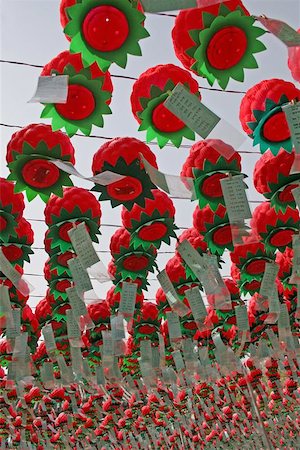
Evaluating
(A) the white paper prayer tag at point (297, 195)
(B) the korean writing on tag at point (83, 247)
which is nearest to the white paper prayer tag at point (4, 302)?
(B) the korean writing on tag at point (83, 247)

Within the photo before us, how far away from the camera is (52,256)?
411 cm

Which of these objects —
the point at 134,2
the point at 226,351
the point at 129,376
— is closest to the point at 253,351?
the point at 226,351

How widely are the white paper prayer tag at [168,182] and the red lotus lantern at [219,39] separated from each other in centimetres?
49

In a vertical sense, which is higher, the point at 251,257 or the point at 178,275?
the point at 251,257

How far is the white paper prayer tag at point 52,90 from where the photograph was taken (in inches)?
89.0

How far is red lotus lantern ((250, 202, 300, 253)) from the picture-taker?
3.88 metres

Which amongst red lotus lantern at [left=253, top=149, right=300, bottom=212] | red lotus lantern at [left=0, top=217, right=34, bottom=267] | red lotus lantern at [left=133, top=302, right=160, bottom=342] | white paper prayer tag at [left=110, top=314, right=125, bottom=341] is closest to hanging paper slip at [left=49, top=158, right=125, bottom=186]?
red lotus lantern at [left=253, top=149, right=300, bottom=212]

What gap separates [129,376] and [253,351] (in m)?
1.76

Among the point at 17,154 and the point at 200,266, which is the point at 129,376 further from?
the point at 17,154

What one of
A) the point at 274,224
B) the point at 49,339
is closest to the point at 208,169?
the point at 274,224

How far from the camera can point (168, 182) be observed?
2723 millimetres

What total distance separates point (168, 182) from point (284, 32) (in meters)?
0.88

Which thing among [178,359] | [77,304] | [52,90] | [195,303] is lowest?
[178,359]

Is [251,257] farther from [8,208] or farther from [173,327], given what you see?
[8,208]
